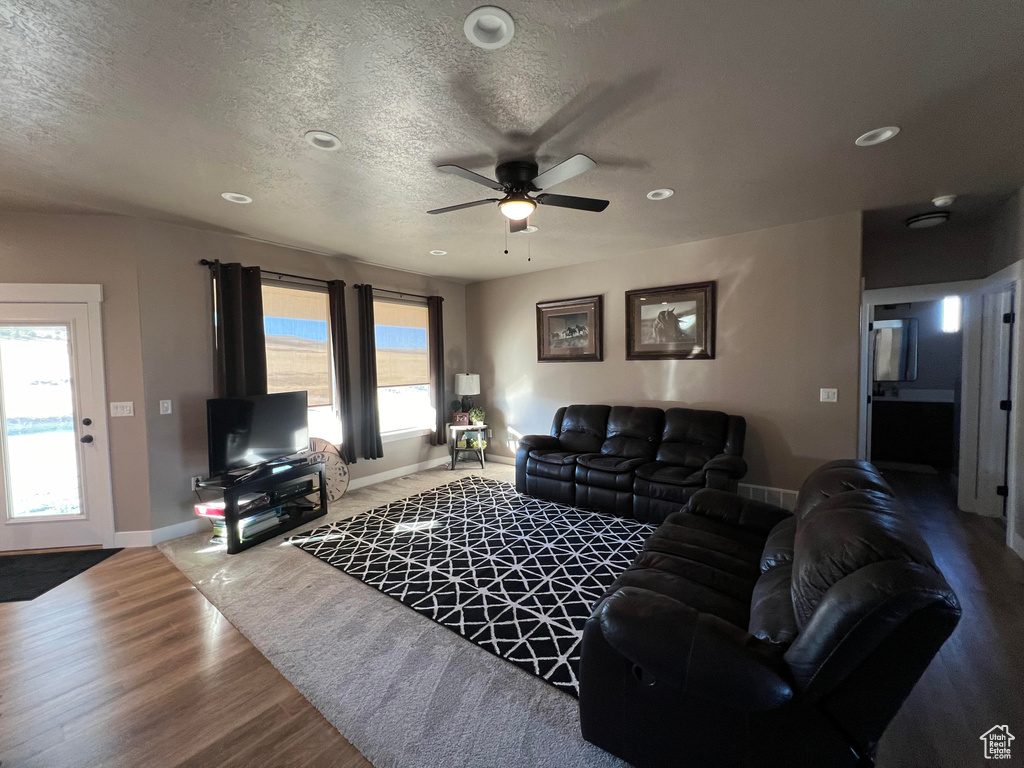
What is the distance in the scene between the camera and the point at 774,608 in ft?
4.84

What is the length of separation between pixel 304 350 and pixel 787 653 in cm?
464

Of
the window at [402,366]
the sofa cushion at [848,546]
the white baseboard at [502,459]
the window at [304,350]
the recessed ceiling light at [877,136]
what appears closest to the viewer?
the sofa cushion at [848,546]

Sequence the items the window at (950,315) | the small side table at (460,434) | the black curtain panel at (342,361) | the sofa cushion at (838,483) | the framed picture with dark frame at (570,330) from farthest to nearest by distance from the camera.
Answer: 1. the small side table at (460,434)
2. the window at (950,315)
3. the framed picture with dark frame at (570,330)
4. the black curtain panel at (342,361)
5. the sofa cushion at (838,483)

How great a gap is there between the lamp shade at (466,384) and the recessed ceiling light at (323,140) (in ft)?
12.6

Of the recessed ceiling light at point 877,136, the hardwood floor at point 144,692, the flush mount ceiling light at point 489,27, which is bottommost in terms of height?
the hardwood floor at point 144,692

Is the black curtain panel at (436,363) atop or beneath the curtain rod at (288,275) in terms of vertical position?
beneath

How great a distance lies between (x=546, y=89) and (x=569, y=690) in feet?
9.05

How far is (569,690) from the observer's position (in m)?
1.86

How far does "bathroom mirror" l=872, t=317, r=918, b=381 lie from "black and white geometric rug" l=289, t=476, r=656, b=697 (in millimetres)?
4920

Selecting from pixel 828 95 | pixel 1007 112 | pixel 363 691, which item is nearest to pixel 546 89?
pixel 828 95

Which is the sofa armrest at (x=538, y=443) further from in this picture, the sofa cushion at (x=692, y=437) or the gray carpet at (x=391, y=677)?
the gray carpet at (x=391, y=677)

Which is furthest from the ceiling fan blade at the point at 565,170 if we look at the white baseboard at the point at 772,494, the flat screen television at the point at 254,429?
the white baseboard at the point at 772,494

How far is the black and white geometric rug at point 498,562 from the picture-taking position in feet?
7.37

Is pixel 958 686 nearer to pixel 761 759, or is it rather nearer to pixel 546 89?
pixel 761 759
